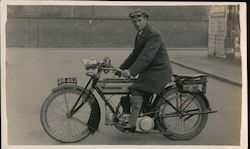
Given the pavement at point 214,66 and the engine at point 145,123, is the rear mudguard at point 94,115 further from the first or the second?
the pavement at point 214,66

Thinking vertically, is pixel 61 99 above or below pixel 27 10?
below

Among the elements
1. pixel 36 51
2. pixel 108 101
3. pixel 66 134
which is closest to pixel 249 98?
pixel 108 101

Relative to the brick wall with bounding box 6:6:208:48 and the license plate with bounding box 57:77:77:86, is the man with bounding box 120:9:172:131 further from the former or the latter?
the license plate with bounding box 57:77:77:86

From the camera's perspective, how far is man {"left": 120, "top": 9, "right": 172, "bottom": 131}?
1287mm

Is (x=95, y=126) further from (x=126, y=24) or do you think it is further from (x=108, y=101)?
(x=126, y=24)

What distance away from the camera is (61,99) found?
51.8 inches

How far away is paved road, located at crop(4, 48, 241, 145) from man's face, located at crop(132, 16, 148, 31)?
4.6 inches

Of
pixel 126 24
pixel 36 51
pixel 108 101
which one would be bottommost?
pixel 108 101

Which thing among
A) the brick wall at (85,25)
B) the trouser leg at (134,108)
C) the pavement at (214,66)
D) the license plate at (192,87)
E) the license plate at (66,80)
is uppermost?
the brick wall at (85,25)

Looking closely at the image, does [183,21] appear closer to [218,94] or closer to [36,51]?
[218,94]

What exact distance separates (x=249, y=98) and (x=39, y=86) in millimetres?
843

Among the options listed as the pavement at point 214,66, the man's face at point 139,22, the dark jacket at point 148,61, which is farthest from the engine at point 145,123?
the man's face at point 139,22

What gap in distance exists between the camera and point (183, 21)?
132 centimetres

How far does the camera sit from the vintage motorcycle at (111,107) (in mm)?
1312
